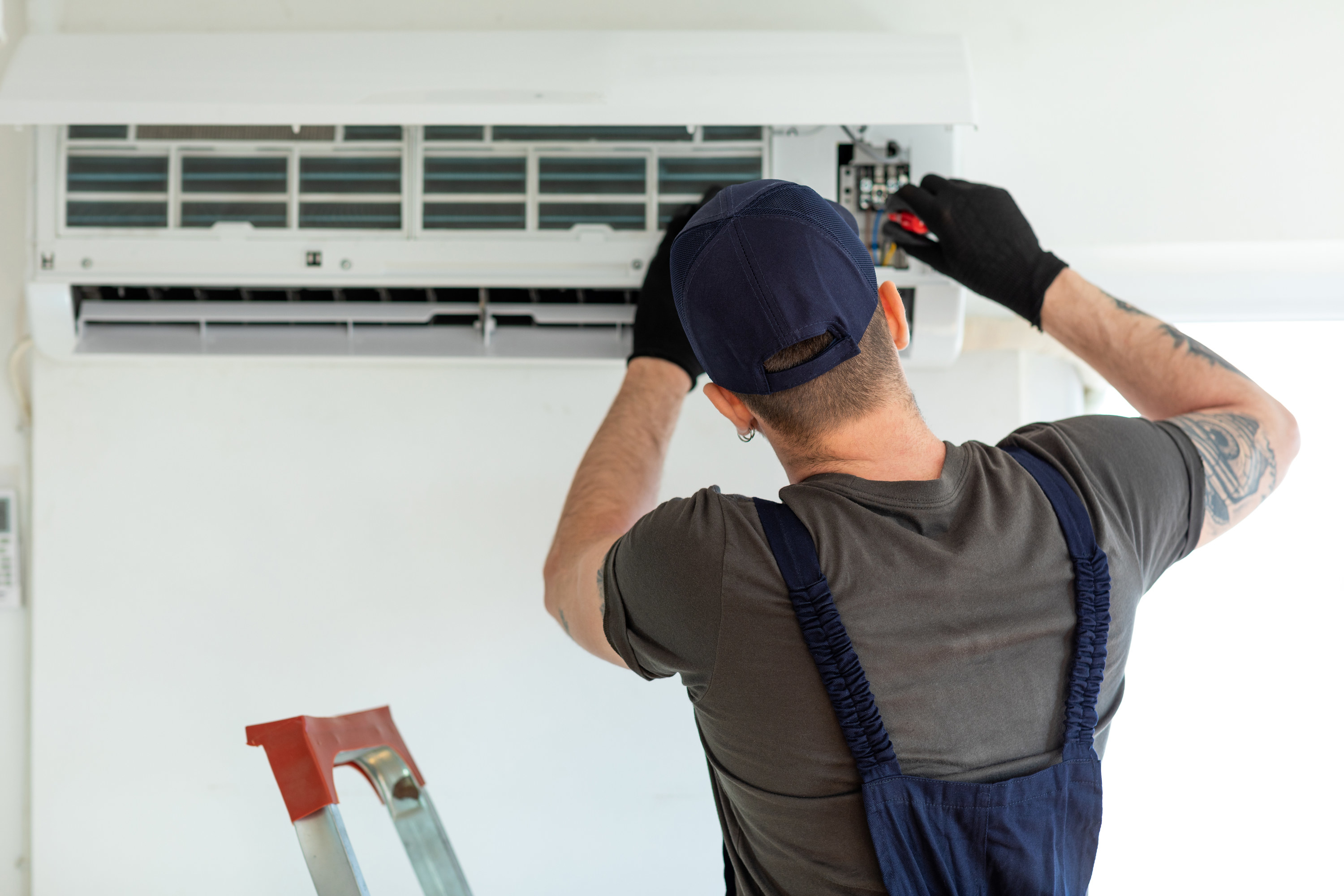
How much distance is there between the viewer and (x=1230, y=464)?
86cm

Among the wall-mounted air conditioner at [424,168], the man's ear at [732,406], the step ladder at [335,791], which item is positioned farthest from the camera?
the wall-mounted air conditioner at [424,168]

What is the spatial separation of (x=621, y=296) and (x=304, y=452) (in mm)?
644

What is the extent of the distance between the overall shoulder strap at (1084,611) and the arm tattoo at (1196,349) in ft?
1.03

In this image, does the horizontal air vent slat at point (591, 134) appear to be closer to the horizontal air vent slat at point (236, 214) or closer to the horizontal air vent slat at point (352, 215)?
the horizontal air vent slat at point (352, 215)

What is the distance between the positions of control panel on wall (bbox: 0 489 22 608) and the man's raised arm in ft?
5.19

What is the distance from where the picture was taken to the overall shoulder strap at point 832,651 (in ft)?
2.34

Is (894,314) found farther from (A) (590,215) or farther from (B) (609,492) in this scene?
(A) (590,215)

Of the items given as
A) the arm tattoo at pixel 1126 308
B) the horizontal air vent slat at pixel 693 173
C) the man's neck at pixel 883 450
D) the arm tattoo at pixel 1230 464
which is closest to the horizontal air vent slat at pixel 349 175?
the horizontal air vent slat at pixel 693 173

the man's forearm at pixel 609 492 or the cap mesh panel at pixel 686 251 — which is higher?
the cap mesh panel at pixel 686 251

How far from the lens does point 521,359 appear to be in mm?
1381

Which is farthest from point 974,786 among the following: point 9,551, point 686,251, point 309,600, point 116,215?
point 9,551

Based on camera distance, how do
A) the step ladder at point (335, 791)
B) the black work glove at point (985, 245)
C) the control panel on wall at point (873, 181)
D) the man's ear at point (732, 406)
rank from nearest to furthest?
the man's ear at point (732, 406)
the step ladder at point (335, 791)
the black work glove at point (985, 245)
the control panel on wall at point (873, 181)

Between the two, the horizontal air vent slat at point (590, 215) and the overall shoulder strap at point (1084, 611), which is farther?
the horizontal air vent slat at point (590, 215)

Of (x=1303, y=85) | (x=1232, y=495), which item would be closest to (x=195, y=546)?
(x=1232, y=495)
